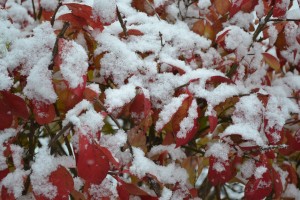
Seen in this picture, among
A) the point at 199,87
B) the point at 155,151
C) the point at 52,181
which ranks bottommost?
the point at 155,151

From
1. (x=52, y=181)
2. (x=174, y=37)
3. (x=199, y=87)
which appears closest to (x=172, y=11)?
(x=174, y=37)

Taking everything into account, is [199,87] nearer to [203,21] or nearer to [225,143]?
[225,143]

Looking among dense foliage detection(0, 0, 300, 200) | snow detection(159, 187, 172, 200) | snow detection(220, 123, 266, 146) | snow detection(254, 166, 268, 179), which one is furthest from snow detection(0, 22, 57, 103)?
snow detection(254, 166, 268, 179)

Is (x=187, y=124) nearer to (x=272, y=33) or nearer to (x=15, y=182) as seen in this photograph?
(x=15, y=182)

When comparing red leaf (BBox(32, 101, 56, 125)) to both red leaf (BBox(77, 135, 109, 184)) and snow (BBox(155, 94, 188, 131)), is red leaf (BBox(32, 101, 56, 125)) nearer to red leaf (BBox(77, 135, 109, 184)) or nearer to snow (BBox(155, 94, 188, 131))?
red leaf (BBox(77, 135, 109, 184))

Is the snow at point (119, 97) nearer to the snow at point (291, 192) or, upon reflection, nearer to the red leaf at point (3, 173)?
the red leaf at point (3, 173)

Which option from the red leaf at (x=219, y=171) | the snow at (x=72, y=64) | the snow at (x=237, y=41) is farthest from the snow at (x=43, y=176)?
the snow at (x=237, y=41)
